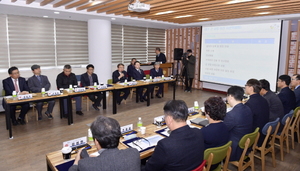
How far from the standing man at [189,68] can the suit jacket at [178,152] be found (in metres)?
7.59

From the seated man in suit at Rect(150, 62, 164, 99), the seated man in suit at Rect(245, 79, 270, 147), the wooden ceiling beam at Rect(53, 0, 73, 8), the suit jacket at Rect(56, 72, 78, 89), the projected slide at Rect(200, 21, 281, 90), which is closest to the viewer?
the seated man in suit at Rect(245, 79, 270, 147)

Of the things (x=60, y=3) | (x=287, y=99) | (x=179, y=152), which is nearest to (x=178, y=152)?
(x=179, y=152)

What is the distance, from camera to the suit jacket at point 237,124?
2.75m

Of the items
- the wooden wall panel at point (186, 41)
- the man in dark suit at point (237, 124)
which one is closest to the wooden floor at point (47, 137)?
the man in dark suit at point (237, 124)

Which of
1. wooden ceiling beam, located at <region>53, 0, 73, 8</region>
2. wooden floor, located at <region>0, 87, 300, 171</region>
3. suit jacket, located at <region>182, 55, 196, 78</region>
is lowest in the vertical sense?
wooden floor, located at <region>0, 87, 300, 171</region>

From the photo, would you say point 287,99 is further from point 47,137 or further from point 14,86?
point 14,86

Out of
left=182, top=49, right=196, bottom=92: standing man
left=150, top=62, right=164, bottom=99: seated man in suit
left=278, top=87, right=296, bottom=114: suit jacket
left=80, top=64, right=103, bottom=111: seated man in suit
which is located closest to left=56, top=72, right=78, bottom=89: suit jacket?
left=80, top=64, right=103, bottom=111: seated man in suit

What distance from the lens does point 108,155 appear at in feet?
5.09

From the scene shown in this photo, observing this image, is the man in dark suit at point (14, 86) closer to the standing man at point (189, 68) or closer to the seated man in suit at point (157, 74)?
the seated man in suit at point (157, 74)

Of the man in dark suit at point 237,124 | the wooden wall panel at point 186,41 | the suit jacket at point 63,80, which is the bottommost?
the man in dark suit at point 237,124

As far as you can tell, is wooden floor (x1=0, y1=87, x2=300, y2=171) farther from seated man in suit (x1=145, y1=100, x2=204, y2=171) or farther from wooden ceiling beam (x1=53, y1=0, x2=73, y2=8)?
wooden ceiling beam (x1=53, y1=0, x2=73, y2=8)

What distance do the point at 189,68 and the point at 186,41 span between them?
1.40 m

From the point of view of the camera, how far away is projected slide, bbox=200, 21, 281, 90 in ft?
23.2

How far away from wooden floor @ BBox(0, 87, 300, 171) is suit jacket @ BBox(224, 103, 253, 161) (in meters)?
1.00
